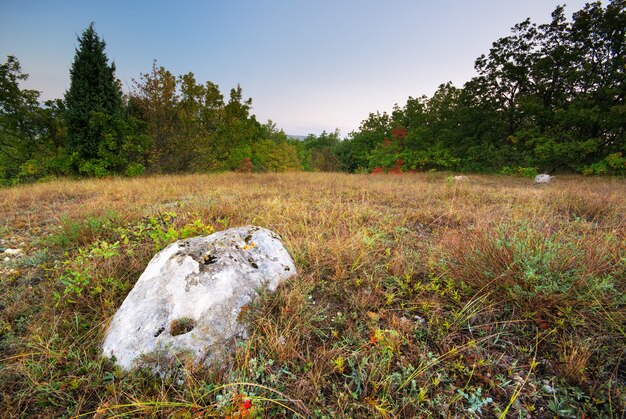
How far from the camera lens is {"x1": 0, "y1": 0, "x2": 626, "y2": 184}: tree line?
36.7 ft

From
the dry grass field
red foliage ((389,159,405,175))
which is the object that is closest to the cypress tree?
the dry grass field

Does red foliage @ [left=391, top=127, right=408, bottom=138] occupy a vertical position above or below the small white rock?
above

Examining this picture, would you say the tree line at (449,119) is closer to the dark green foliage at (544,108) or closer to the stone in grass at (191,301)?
the dark green foliage at (544,108)

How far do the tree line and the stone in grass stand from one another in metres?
12.4

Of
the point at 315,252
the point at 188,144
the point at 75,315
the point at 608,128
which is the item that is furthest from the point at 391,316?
the point at 608,128

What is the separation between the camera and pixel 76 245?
303 cm

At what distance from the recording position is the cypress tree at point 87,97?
1088cm

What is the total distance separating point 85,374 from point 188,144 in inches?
588

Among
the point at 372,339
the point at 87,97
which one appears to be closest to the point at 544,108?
the point at 372,339

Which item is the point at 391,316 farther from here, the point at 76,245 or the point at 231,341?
the point at 76,245

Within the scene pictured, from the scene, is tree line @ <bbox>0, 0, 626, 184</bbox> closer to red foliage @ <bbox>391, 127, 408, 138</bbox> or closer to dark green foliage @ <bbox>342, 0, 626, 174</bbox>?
dark green foliage @ <bbox>342, 0, 626, 174</bbox>

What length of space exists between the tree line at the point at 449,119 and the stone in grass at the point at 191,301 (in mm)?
12378

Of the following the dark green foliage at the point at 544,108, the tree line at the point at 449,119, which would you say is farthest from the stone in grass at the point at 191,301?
the dark green foliage at the point at 544,108

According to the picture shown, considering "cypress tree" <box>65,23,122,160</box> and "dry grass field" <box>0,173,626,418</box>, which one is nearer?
"dry grass field" <box>0,173,626,418</box>
